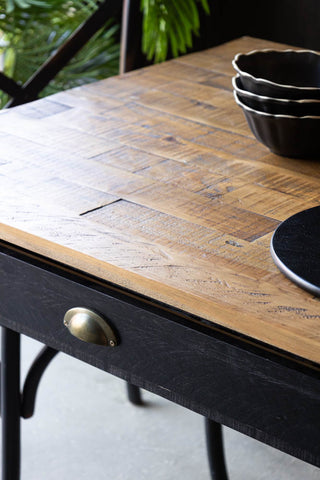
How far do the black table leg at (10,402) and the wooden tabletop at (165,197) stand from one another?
0.32 m

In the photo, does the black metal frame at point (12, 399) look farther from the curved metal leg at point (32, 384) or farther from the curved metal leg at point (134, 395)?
the curved metal leg at point (134, 395)

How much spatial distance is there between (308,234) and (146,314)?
213 millimetres

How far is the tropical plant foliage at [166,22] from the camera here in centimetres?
216

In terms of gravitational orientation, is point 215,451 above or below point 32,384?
below

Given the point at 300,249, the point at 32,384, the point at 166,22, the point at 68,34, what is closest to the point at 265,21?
the point at 166,22

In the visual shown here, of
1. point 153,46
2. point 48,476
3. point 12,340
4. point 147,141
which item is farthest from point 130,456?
point 153,46

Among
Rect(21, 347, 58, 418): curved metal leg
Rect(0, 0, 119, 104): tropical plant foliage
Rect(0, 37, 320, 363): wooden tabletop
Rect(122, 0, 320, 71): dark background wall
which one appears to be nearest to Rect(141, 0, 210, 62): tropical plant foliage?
Rect(122, 0, 320, 71): dark background wall

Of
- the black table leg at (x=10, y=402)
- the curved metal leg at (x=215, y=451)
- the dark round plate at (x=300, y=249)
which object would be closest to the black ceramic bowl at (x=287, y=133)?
the dark round plate at (x=300, y=249)

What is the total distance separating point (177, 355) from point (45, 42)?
1.84 metres

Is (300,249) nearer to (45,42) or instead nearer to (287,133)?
(287,133)

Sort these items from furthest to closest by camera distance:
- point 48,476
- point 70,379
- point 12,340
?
1. point 70,379
2. point 48,476
3. point 12,340

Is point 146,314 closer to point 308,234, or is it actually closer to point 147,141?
point 308,234

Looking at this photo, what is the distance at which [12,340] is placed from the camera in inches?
46.5

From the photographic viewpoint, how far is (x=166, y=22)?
2.19 meters
